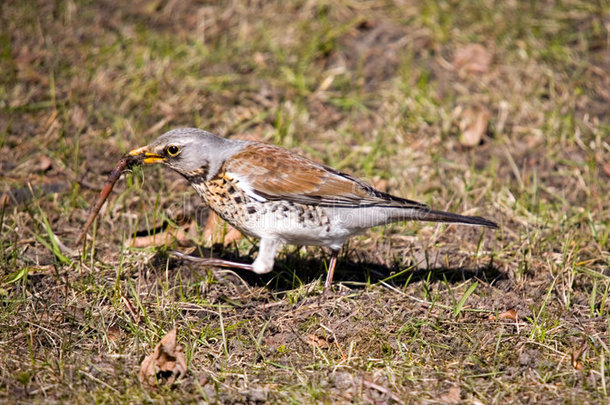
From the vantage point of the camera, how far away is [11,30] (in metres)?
8.55

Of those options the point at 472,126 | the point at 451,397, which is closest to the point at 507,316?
the point at 451,397

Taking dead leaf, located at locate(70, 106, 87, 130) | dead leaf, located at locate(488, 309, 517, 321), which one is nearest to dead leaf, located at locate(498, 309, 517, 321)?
dead leaf, located at locate(488, 309, 517, 321)

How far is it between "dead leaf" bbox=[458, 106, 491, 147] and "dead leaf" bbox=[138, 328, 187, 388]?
415 cm

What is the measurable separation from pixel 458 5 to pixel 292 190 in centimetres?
457

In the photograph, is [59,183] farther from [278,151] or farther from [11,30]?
[11,30]

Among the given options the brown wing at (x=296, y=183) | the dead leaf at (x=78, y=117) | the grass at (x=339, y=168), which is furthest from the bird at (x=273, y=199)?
the dead leaf at (x=78, y=117)

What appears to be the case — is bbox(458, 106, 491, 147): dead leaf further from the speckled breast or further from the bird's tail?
the speckled breast

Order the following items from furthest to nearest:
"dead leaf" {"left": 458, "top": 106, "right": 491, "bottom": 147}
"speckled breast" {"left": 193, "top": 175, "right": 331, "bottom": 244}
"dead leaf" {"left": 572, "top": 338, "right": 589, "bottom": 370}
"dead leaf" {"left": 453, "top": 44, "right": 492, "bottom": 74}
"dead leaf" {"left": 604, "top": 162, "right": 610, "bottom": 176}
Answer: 1. "dead leaf" {"left": 453, "top": 44, "right": 492, "bottom": 74}
2. "dead leaf" {"left": 458, "top": 106, "right": 491, "bottom": 147}
3. "dead leaf" {"left": 604, "top": 162, "right": 610, "bottom": 176}
4. "speckled breast" {"left": 193, "top": 175, "right": 331, "bottom": 244}
5. "dead leaf" {"left": 572, "top": 338, "right": 589, "bottom": 370}

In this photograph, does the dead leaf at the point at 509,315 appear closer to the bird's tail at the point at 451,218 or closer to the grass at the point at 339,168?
the grass at the point at 339,168

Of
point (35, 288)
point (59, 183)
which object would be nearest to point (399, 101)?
point (59, 183)

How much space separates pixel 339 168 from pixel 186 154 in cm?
207

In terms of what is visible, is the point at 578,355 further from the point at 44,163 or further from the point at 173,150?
the point at 44,163

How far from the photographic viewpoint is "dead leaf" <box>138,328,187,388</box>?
14.4ft

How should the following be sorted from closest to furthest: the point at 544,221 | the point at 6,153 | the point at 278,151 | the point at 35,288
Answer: the point at 35,288
the point at 278,151
the point at 544,221
the point at 6,153
